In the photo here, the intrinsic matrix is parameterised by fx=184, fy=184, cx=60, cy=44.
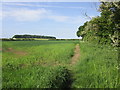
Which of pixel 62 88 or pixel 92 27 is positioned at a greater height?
pixel 92 27

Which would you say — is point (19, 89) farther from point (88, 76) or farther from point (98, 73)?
point (98, 73)

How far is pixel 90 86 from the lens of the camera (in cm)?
684

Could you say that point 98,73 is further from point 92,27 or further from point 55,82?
point 92,27

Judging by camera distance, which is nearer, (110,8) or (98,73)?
(98,73)

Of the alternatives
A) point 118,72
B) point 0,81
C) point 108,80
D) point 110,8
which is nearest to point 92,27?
point 110,8

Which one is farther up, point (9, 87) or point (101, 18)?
point (101, 18)

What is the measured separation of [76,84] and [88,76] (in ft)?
3.59

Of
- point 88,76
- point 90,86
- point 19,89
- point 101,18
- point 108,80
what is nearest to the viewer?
point 19,89

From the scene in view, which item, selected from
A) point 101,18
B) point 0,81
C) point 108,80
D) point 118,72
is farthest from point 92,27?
point 0,81

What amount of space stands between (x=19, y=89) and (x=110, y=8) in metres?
10.1

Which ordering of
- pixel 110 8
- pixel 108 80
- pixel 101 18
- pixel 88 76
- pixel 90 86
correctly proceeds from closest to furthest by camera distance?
Result: pixel 90 86, pixel 108 80, pixel 88 76, pixel 110 8, pixel 101 18

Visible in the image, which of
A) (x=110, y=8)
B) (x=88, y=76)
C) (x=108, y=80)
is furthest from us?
(x=110, y=8)

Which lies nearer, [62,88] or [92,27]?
[62,88]

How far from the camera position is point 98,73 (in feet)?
27.8
